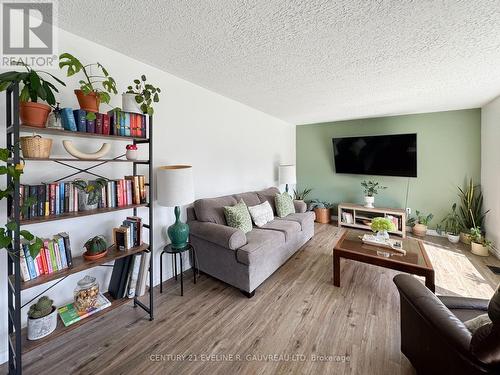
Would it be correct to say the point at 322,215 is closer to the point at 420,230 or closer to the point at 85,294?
the point at 420,230

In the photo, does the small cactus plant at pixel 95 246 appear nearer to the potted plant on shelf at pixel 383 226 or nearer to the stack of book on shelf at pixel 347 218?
the potted plant on shelf at pixel 383 226

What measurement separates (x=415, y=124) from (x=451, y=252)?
2309mm

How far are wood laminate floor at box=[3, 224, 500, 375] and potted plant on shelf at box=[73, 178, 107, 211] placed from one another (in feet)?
3.39

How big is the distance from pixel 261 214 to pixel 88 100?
2.26 m

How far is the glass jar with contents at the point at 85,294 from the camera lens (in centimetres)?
152

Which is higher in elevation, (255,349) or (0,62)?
(0,62)

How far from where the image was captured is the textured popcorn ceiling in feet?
4.49

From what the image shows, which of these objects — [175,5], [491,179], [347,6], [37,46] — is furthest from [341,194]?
[37,46]

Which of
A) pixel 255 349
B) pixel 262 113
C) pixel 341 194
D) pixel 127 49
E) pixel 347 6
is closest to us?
pixel 347 6

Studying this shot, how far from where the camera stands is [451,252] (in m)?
3.15

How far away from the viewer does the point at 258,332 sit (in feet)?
5.53

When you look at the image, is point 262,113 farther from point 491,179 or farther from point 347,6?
point 491,179

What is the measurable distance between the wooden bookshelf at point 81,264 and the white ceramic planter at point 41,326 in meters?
0.26

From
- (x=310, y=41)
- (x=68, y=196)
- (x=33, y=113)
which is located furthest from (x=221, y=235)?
(x=310, y=41)
